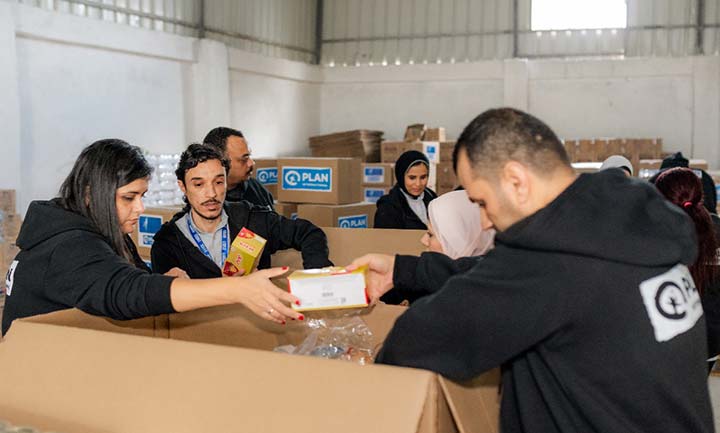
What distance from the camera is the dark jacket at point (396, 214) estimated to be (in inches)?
181

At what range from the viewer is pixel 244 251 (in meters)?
2.67

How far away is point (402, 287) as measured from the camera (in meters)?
1.84

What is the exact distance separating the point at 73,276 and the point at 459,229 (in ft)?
3.86

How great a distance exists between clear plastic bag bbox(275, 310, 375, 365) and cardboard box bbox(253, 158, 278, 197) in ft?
14.4

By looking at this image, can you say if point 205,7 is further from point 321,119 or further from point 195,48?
point 321,119

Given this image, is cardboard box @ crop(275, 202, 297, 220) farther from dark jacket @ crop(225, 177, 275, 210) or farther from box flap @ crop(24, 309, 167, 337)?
box flap @ crop(24, 309, 167, 337)

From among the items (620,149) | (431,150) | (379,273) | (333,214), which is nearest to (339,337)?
(379,273)

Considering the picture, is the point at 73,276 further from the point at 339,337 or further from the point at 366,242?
the point at 366,242

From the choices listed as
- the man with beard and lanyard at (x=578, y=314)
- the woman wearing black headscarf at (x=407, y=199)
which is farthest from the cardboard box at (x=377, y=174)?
the man with beard and lanyard at (x=578, y=314)

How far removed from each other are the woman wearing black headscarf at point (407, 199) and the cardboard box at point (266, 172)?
176 cm

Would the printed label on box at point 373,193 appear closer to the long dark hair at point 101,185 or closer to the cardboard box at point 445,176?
the cardboard box at point 445,176

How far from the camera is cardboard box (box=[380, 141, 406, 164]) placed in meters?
9.36

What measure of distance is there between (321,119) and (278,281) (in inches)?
399

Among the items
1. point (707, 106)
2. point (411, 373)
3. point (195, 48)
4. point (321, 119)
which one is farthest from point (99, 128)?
point (707, 106)
